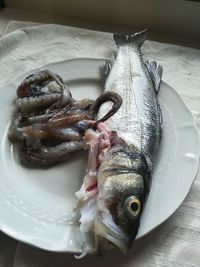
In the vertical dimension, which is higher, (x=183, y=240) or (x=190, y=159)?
(x=190, y=159)

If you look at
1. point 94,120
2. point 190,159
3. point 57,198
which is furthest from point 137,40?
point 57,198

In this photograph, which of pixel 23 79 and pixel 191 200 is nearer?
pixel 191 200

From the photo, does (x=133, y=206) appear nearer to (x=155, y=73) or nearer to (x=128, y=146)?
(x=128, y=146)

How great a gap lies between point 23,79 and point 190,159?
508 millimetres

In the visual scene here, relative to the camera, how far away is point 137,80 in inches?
43.6

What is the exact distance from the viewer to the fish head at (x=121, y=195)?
776 millimetres

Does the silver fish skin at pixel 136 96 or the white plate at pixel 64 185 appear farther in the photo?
the silver fish skin at pixel 136 96

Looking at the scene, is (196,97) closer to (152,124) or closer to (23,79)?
(152,124)

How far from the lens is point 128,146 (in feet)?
3.03

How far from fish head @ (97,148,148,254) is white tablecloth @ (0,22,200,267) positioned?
0.35 feet

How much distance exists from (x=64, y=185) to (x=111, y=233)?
225mm

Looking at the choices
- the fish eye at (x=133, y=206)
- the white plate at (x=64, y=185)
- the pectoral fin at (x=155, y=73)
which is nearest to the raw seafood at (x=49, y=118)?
the white plate at (x=64, y=185)

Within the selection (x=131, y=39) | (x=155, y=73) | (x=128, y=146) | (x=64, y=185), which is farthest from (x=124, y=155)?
(x=131, y=39)

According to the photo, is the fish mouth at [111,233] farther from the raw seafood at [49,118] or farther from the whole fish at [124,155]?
the raw seafood at [49,118]
